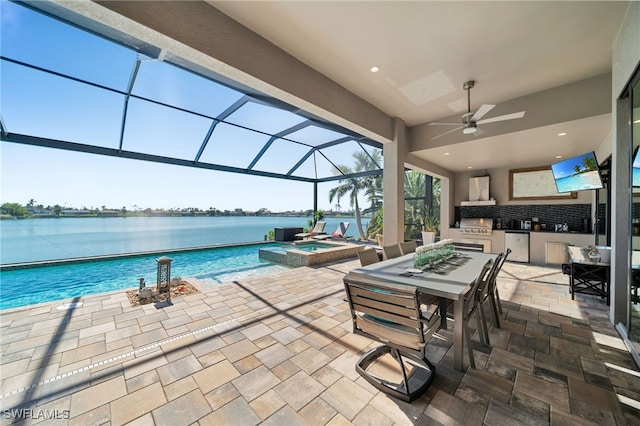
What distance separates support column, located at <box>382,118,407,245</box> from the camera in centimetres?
496

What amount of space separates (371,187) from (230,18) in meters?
9.50

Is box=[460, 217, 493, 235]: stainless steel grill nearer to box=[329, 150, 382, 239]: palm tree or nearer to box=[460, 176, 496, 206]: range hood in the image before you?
box=[460, 176, 496, 206]: range hood

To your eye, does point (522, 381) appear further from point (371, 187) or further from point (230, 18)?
point (371, 187)

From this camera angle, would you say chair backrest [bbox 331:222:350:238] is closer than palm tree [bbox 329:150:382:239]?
Yes

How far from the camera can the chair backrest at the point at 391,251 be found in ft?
10.9

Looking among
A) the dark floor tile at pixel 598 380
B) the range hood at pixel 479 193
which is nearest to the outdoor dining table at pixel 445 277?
the dark floor tile at pixel 598 380

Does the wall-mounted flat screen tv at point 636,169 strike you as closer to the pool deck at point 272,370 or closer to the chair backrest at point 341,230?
the pool deck at point 272,370

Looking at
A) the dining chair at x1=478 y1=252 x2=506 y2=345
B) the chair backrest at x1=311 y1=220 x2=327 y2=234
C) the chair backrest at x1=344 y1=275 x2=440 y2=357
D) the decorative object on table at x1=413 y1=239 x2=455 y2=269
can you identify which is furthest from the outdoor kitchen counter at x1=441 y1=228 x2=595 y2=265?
the chair backrest at x1=344 y1=275 x2=440 y2=357

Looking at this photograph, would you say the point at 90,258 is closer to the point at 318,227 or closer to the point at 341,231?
the point at 318,227

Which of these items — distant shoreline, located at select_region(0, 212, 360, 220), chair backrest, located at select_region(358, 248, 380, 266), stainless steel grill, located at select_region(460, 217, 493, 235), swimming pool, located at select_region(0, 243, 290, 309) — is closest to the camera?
chair backrest, located at select_region(358, 248, 380, 266)

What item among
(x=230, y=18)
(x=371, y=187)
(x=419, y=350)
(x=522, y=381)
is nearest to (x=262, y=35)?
(x=230, y=18)

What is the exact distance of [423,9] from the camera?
2305mm

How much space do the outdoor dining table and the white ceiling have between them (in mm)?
2587

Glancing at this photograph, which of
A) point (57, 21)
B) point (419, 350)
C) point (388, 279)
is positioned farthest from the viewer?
point (57, 21)
